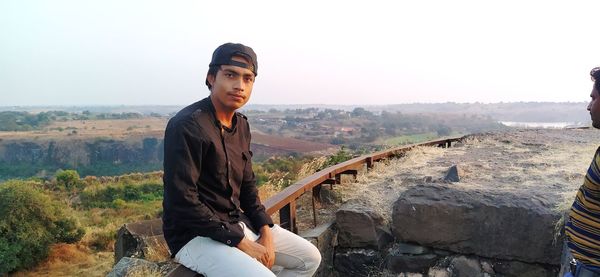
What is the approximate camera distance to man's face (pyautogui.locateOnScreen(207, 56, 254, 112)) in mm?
2779

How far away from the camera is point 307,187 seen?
4.63 metres

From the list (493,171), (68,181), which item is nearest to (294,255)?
(493,171)

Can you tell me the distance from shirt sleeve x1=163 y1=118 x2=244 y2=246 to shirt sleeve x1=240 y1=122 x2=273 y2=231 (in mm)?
531

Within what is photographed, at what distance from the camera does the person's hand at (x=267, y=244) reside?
2756 mm

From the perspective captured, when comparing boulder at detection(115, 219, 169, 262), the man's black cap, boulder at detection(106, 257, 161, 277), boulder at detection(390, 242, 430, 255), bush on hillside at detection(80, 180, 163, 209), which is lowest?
bush on hillside at detection(80, 180, 163, 209)

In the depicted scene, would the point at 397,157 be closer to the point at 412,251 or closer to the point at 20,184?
the point at 412,251

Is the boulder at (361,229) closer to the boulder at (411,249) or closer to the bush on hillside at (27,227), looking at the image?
the boulder at (411,249)

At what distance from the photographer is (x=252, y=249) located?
2639 mm

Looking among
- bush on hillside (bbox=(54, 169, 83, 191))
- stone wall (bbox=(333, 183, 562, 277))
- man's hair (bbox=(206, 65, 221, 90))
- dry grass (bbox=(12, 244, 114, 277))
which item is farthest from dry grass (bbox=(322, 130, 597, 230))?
bush on hillside (bbox=(54, 169, 83, 191))

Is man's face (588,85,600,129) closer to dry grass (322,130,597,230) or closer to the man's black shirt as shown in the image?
dry grass (322,130,597,230)

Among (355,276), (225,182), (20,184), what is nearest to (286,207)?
(355,276)

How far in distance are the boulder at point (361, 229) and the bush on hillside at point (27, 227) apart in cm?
1275

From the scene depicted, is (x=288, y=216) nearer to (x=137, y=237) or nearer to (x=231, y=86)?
(x=231, y=86)

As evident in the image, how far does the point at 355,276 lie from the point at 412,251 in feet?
2.06
